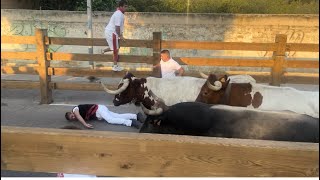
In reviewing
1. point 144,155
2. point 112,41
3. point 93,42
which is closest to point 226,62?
point 112,41

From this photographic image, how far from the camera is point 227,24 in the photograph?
23.3ft

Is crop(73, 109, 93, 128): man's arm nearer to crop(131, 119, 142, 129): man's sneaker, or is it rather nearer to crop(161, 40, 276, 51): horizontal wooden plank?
crop(131, 119, 142, 129): man's sneaker

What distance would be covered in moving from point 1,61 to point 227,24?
18.8 ft

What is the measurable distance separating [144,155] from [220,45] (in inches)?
192

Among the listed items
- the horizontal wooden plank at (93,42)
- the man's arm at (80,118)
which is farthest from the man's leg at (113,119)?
the horizontal wooden plank at (93,42)

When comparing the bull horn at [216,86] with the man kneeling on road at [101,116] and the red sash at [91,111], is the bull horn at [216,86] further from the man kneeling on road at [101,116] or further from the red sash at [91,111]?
the red sash at [91,111]

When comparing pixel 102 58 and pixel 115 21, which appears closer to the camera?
pixel 115 21

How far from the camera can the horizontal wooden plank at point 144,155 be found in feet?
5.97

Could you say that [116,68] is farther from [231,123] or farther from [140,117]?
[231,123]

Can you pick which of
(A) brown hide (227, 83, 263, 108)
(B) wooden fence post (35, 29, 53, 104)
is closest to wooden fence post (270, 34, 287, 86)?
(A) brown hide (227, 83, 263, 108)

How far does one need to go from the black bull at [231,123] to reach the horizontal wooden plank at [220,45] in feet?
8.93

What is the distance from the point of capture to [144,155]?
73.9 inches

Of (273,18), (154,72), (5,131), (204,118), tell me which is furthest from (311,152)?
(273,18)

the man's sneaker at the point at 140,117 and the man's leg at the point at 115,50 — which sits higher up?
the man's leg at the point at 115,50
